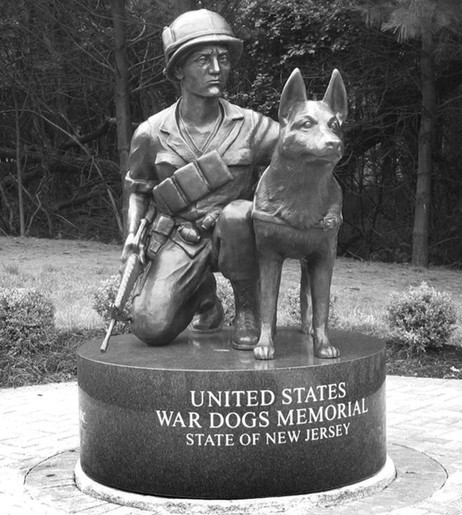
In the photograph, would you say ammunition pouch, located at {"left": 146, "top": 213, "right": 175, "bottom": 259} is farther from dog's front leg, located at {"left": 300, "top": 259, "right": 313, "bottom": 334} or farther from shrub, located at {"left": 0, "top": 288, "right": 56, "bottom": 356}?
shrub, located at {"left": 0, "top": 288, "right": 56, "bottom": 356}

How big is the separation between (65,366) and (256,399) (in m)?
4.34

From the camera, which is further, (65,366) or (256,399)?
(65,366)

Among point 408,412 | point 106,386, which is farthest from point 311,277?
point 408,412

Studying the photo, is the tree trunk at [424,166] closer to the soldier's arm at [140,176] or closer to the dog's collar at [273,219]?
the soldier's arm at [140,176]

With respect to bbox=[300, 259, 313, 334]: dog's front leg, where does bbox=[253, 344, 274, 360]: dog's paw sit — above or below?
below

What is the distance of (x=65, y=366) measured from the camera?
8.40 meters

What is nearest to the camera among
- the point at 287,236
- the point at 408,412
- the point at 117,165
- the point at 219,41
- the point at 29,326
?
the point at 287,236

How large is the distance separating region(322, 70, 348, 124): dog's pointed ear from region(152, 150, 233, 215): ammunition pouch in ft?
2.91

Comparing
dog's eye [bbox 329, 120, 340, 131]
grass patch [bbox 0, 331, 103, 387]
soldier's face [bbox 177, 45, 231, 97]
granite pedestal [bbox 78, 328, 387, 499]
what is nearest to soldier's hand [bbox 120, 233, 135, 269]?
granite pedestal [bbox 78, 328, 387, 499]

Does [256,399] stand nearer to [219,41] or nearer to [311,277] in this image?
[311,277]

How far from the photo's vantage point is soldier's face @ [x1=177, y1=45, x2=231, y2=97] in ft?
16.9

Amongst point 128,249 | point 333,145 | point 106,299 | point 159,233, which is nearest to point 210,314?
point 159,233

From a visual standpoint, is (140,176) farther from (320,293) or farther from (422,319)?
(422,319)

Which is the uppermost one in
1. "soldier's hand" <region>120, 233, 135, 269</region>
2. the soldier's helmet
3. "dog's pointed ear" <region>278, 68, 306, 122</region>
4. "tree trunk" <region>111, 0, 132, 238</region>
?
"tree trunk" <region>111, 0, 132, 238</region>
